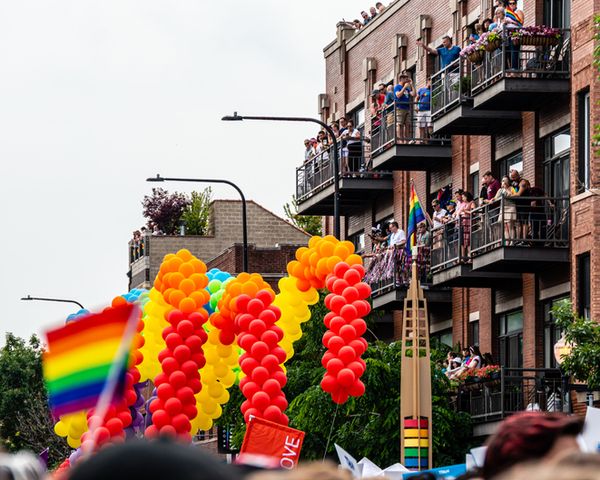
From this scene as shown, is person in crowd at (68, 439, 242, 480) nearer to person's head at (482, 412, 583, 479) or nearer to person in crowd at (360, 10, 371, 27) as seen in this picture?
person's head at (482, 412, 583, 479)

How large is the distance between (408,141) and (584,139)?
8577 mm

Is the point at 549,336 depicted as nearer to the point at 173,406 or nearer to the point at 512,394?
the point at 512,394

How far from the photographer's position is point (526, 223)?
3219 centimetres

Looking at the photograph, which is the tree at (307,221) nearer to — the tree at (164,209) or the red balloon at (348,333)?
the tree at (164,209)

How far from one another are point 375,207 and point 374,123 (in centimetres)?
537

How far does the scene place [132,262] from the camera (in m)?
83.5

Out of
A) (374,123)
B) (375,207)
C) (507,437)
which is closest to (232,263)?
(375,207)

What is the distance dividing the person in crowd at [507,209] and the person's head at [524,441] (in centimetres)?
2603

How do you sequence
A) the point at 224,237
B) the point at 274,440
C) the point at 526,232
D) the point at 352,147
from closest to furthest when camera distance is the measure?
the point at 274,440, the point at 526,232, the point at 352,147, the point at 224,237

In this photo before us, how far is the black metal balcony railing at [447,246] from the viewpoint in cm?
3453

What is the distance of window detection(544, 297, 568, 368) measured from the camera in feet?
110

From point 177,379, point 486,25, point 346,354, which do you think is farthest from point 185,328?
point 486,25

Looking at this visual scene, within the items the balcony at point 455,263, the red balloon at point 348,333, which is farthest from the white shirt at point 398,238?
the red balloon at point 348,333

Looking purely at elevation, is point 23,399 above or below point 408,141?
below
